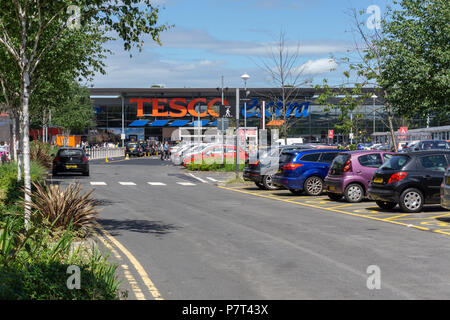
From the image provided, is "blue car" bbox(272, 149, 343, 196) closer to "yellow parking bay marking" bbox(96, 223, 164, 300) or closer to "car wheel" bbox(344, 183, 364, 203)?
"car wheel" bbox(344, 183, 364, 203)

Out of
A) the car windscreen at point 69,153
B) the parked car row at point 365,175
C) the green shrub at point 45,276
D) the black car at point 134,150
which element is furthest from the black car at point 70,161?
the black car at point 134,150

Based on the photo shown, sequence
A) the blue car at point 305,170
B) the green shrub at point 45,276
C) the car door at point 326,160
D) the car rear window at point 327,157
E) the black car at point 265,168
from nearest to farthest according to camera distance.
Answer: the green shrub at point 45,276 → the blue car at point 305,170 → the car door at point 326,160 → the car rear window at point 327,157 → the black car at point 265,168

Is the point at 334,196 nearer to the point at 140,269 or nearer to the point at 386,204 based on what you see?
the point at 386,204

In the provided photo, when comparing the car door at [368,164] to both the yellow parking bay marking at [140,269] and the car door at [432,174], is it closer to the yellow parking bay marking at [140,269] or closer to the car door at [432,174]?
the car door at [432,174]

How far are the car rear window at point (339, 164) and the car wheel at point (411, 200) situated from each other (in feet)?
10.9

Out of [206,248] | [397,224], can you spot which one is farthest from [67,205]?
[397,224]

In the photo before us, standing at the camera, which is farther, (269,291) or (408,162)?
(408,162)

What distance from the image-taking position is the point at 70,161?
3488cm

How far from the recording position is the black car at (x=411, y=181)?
16.9 m

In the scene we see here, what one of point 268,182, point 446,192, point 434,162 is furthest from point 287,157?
point 446,192

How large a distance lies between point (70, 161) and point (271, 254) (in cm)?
2603
